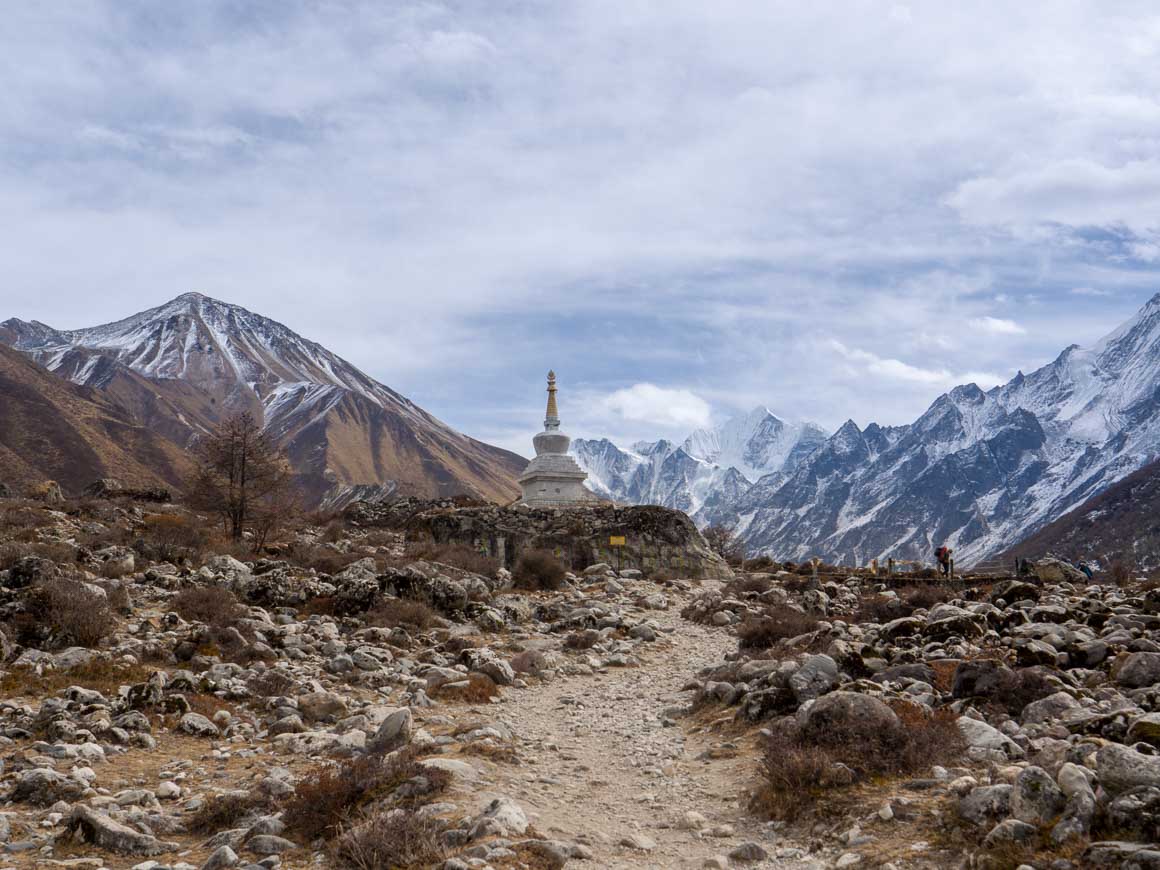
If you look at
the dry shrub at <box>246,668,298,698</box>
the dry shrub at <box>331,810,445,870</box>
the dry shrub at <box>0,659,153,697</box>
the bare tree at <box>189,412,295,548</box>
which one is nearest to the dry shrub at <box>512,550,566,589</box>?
the bare tree at <box>189,412,295,548</box>

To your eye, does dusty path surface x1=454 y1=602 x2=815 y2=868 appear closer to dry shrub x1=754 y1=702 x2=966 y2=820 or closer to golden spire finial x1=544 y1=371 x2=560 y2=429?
dry shrub x1=754 y1=702 x2=966 y2=820

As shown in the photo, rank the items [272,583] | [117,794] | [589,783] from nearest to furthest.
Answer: [117,794] → [589,783] → [272,583]

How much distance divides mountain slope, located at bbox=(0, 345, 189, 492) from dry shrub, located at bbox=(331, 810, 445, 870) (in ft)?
318

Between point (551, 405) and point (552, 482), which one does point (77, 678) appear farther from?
point (551, 405)

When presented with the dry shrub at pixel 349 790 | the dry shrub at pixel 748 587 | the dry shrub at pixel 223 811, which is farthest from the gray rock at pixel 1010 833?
the dry shrub at pixel 748 587

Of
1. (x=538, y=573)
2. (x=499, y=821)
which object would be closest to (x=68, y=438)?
(x=538, y=573)

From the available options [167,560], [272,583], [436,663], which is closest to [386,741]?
[436,663]

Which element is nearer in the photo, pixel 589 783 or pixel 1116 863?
pixel 1116 863

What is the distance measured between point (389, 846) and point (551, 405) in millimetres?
61807

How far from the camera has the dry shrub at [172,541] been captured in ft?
76.4

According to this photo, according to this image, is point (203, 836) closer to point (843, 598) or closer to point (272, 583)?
point (272, 583)

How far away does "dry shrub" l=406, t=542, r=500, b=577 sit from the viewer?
2977 centimetres

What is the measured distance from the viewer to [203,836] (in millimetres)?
8250

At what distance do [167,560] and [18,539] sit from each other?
151 inches
